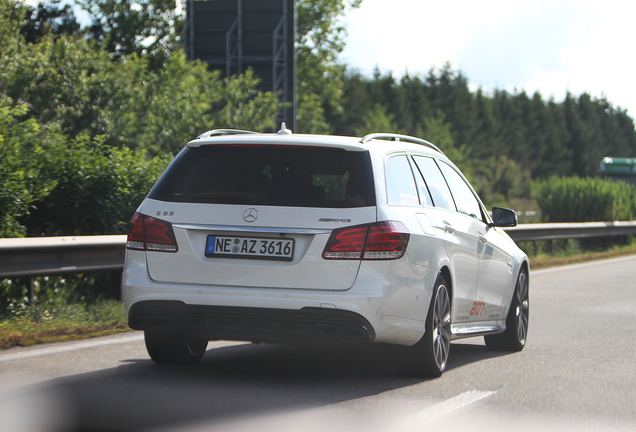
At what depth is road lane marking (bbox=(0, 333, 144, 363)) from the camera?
6.82m

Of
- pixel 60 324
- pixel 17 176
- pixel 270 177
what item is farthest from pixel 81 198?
pixel 270 177

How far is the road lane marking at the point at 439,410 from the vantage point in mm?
4883

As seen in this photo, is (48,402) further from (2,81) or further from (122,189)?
(2,81)

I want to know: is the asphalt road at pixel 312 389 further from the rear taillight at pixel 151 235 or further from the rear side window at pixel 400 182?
the rear side window at pixel 400 182

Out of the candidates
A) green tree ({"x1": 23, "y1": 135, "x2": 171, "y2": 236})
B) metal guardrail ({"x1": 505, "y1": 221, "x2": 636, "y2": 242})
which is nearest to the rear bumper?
green tree ({"x1": 23, "y1": 135, "x2": 171, "y2": 236})

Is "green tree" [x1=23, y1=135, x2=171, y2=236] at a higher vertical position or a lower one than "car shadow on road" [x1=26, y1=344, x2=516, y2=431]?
higher

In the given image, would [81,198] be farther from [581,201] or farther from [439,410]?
[581,201]

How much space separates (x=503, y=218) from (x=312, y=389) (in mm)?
2834

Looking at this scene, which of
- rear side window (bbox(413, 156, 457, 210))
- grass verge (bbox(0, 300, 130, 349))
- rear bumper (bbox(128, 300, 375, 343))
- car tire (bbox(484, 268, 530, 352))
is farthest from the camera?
car tire (bbox(484, 268, 530, 352))

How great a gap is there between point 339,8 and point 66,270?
150 ft

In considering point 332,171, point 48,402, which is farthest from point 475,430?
point 48,402

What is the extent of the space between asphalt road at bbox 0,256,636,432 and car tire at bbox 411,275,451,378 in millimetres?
114

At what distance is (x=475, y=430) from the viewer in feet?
15.9

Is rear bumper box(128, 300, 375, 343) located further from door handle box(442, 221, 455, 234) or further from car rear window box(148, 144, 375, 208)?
door handle box(442, 221, 455, 234)
